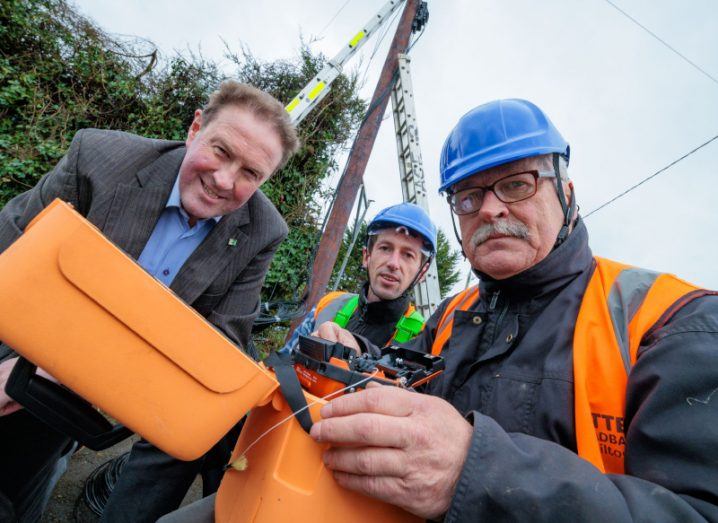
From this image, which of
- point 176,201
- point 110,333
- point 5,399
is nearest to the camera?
point 110,333

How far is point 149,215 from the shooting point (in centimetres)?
182

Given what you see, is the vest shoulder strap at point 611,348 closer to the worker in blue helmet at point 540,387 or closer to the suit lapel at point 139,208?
the worker in blue helmet at point 540,387

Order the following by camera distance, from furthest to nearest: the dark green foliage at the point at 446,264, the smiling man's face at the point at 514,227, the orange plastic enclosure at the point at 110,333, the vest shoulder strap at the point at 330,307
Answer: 1. the dark green foliage at the point at 446,264
2. the vest shoulder strap at the point at 330,307
3. the smiling man's face at the point at 514,227
4. the orange plastic enclosure at the point at 110,333

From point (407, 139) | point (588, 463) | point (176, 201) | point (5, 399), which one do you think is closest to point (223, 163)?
point (176, 201)

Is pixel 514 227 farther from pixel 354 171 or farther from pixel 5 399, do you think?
pixel 354 171

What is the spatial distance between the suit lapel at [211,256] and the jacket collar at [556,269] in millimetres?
1519

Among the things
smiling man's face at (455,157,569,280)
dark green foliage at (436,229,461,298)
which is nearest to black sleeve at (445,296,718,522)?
smiling man's face at (455,157,569,280)

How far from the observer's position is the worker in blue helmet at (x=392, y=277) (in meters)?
2.94

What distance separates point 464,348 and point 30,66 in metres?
6.55

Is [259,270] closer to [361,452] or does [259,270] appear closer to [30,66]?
[361,452]

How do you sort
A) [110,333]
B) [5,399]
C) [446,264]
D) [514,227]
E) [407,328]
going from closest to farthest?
[110,333] < [5,399] < [514,227] < [407,328] < [446,264]

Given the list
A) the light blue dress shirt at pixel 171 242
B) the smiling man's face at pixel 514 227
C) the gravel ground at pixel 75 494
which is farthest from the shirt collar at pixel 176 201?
the gravel ground at pixel 75 494

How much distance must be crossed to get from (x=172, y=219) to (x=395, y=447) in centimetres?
180

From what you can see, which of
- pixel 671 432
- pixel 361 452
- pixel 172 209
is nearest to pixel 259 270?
pixel 172 209
